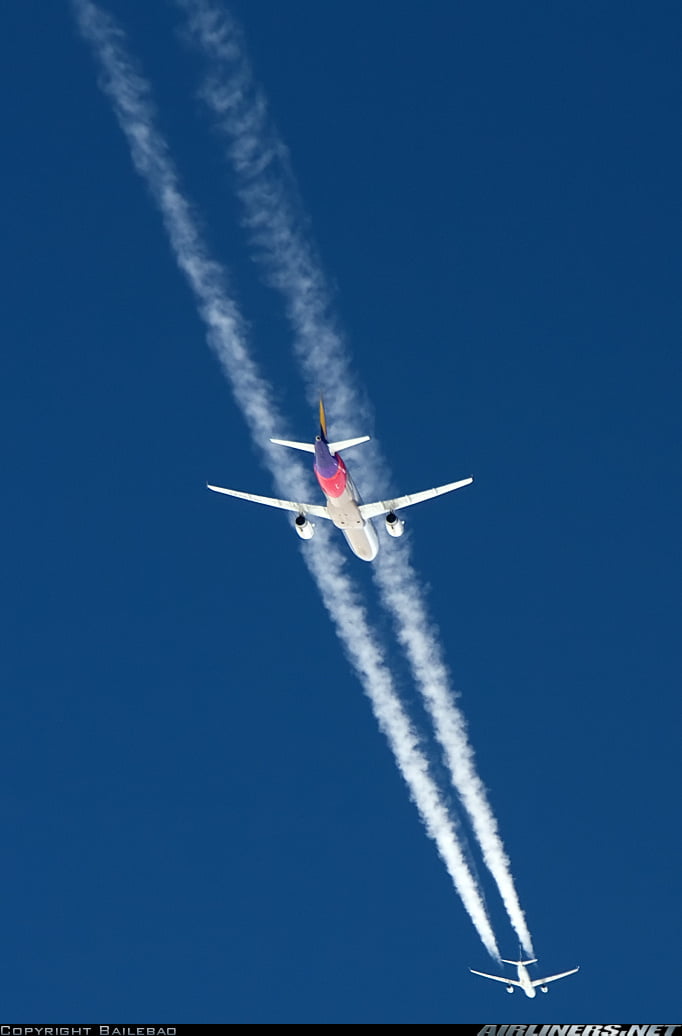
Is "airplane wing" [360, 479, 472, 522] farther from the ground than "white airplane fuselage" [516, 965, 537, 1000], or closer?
farther from the ground

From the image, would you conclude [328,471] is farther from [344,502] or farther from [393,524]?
[393,524]

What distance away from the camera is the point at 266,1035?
6022 cm

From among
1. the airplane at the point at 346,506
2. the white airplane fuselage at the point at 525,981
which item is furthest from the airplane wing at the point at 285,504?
the white airplane fuselage at the point at 525,981

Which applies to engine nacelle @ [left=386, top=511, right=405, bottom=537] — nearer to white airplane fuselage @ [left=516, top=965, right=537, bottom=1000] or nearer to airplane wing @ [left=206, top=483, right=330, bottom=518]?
airplane wing @ [left=206, top=483, right=330, bottom=518]

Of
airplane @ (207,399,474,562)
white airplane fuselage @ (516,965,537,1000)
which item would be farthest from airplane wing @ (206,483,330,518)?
white airplane fuselage @ (516,965,537,1000)

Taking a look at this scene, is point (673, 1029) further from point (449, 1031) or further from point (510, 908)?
point (510, 908)

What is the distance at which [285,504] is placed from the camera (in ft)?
270

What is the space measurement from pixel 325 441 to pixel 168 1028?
1035 inches

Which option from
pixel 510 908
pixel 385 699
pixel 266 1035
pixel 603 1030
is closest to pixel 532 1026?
pixel 603 1030

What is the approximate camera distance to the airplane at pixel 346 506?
3059 inches

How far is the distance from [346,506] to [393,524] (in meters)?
2.94

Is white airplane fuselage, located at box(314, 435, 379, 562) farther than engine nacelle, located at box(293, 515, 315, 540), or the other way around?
engine nacelle, located at box(293, 515, 315, 540)

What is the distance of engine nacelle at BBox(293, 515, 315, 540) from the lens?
Answer: 268 ft

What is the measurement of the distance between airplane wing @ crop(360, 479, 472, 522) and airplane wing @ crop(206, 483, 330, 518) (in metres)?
1.90
